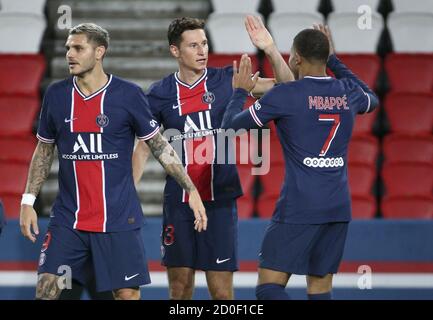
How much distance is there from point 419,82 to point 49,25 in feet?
9.72

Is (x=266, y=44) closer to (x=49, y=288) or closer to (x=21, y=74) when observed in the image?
(x=49, y=288)

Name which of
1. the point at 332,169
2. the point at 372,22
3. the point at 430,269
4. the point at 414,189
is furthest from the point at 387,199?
the point at 332,169

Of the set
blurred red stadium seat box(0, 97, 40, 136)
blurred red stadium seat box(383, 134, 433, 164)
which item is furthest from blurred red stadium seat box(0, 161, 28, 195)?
blurred red stadium seat box(383, 134, 433, 164)

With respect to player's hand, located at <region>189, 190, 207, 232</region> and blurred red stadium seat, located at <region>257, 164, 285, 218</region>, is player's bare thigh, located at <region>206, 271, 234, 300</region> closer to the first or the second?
player's hand, located at <region>189, 190, 207, 232</region>

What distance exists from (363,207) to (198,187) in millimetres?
1856

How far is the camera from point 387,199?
751cm

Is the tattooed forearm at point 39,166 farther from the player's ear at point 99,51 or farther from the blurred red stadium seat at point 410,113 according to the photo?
the blurred red stadium seat at point 410,113

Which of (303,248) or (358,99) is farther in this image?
(358,99)


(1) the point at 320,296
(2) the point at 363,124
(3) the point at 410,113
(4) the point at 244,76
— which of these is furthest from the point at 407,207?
(4) the point at 244,76

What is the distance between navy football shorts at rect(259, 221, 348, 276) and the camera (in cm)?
531

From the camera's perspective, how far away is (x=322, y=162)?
5.33 m

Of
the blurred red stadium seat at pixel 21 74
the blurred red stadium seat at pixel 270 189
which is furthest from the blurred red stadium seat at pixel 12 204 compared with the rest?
the blurred red stadium seat at pixel 270 189

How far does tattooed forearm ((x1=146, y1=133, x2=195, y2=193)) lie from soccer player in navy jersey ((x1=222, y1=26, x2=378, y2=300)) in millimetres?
320

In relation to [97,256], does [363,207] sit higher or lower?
lower
